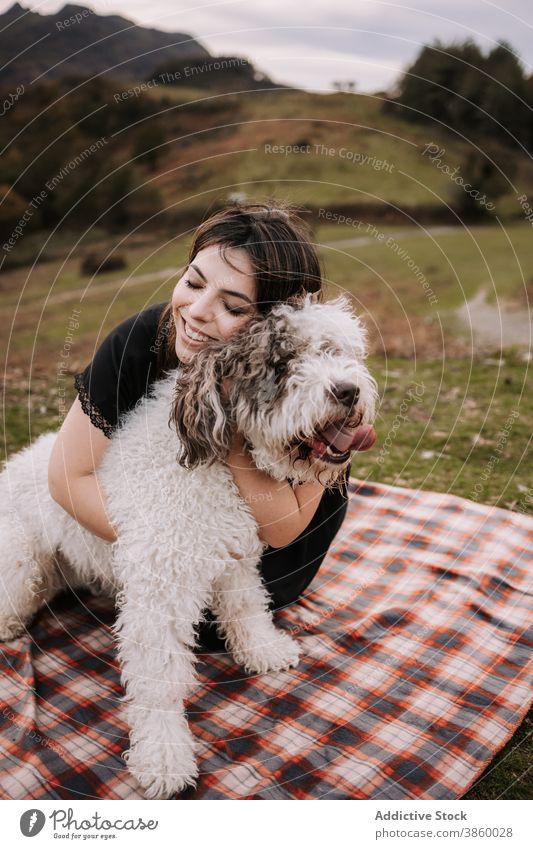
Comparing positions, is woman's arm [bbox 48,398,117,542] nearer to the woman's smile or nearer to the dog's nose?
the woman's smile

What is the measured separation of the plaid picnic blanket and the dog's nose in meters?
1.62

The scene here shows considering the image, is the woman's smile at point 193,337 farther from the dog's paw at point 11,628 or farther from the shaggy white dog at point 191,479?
the dog's paw at point 11,628

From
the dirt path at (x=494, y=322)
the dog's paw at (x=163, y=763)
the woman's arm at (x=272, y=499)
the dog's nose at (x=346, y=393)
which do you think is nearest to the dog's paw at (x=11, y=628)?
the dog's paw at (x=163, y=763)

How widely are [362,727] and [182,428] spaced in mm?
1702

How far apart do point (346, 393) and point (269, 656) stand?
5.50ft

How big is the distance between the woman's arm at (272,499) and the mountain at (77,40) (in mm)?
2333

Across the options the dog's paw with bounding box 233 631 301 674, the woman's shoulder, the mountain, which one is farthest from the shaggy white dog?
the mountain

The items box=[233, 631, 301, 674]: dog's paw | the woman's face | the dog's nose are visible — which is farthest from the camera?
box=[233, 631, 301, 674]: dog's paw

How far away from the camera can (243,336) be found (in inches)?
101

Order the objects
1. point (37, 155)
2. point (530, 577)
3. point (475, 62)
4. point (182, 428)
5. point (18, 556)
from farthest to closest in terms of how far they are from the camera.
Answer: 1. point (37, 155)
2. point (475, 62)
3. point (530, 577)
4. point (18, 556)
5. point (182, 428)

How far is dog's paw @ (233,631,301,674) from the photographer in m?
3.42

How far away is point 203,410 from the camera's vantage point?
8.20 ft

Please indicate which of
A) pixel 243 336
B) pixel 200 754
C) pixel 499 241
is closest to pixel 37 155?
pixel 243 336

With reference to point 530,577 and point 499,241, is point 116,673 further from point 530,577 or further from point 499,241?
point 499,241
